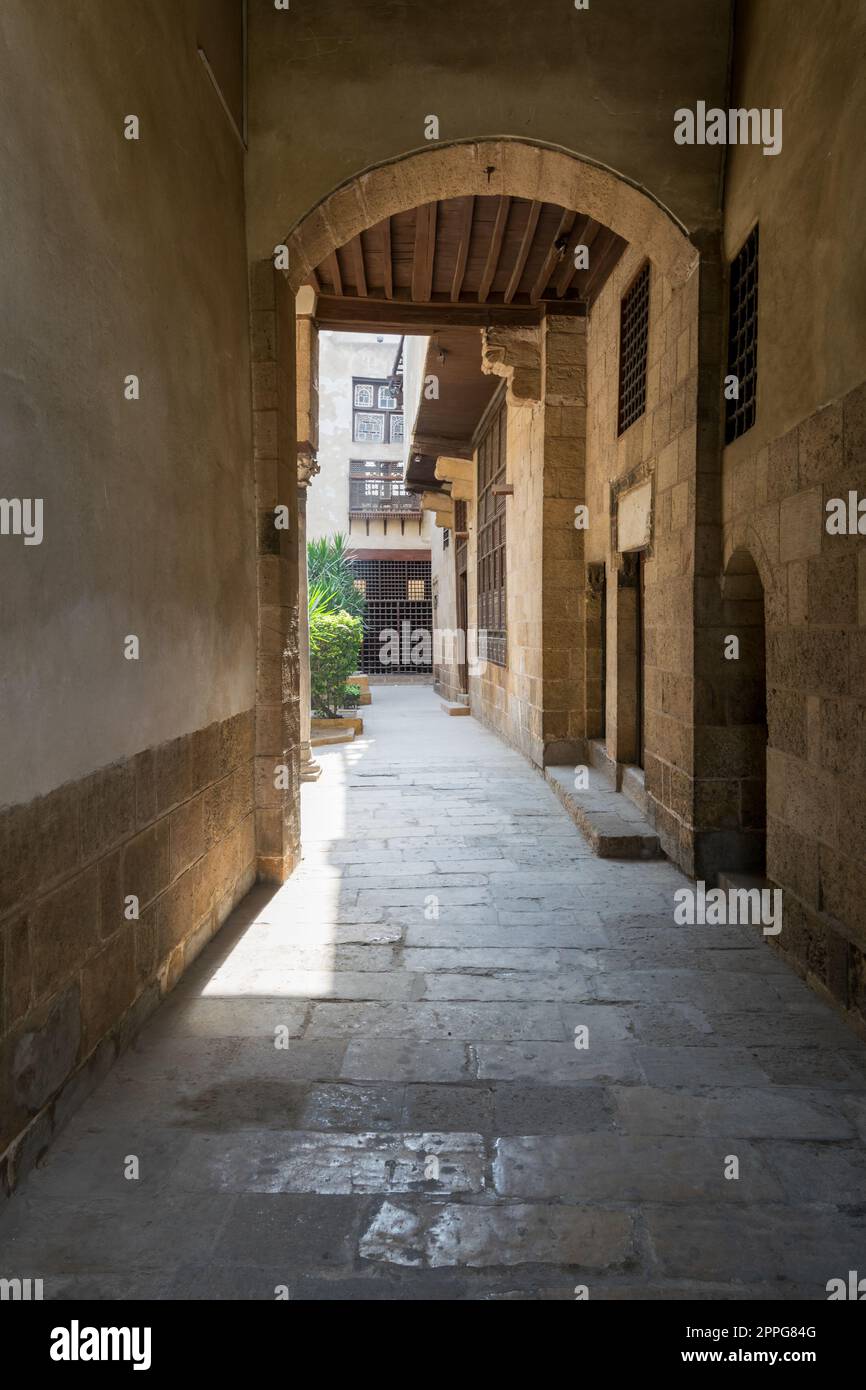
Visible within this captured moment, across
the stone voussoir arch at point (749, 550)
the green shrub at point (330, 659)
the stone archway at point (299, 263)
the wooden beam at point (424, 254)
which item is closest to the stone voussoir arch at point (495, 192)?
the stone archway at point (299, 263)

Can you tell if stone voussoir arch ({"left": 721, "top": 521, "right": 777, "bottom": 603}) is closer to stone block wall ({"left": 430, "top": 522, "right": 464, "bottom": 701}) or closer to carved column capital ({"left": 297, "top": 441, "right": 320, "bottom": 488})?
carved column capital ({"left": 297, "top": 441, "right": 320, "bottom": 488})

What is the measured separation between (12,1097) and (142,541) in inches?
63.8

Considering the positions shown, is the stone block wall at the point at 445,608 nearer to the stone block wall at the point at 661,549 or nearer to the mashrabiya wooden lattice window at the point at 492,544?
the mashrabiya wooden lattice window at the point at 492,544

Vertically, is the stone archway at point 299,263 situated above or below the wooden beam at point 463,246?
below

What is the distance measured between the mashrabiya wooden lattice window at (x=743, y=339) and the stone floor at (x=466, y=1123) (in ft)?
7.51

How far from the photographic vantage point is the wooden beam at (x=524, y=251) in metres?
5.81

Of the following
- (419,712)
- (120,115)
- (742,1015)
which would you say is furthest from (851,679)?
(419,712)

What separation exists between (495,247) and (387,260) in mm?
833

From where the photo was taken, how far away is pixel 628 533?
19.4 ft

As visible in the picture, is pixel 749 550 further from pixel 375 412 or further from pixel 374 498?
pixel 375 412

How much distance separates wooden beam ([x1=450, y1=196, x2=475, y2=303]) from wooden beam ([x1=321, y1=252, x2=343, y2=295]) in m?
0.90

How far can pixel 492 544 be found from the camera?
11039mm

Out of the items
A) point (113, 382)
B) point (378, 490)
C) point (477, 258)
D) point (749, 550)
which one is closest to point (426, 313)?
point (477, 258)

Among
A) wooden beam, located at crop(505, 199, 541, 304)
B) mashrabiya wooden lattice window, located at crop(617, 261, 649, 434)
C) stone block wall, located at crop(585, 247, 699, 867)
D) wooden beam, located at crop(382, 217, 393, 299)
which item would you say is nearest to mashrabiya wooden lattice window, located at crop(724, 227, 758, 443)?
stone block wall, located at crop(585, 247, 699, 867)
